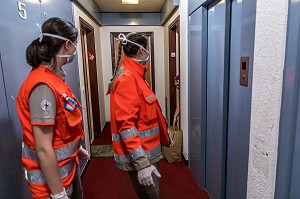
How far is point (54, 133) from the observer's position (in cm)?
99

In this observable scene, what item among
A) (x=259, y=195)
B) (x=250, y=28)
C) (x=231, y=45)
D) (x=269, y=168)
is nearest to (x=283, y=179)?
(x=269, y=168)

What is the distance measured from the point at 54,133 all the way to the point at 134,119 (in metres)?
0.43

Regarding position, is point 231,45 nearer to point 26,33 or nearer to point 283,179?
point 283,179

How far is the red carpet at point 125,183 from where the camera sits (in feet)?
7.41

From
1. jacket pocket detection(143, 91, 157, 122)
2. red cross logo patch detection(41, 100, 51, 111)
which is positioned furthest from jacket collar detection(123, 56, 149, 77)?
red cross logo patch detection(41, 100, 51, 111)

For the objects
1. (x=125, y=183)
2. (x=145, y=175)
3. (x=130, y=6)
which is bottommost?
(x=125, y=183)

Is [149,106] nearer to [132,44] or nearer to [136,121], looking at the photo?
[136,121]

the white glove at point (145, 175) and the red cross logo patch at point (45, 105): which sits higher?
the red cross logo patch at point (45, 105)

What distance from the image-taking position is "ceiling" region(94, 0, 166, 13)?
369cm

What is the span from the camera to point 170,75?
391 centimetres

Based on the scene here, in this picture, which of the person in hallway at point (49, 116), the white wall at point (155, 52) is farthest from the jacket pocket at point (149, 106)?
the white wall at point (155, 52)

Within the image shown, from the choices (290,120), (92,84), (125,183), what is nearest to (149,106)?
(290,120)

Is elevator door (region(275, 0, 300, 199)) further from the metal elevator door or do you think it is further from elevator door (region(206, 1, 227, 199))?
elevator door (region(206, 1, 227, 199))

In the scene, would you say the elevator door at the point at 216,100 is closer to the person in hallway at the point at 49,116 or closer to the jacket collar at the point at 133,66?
the jacket collar at the point at 133,66
